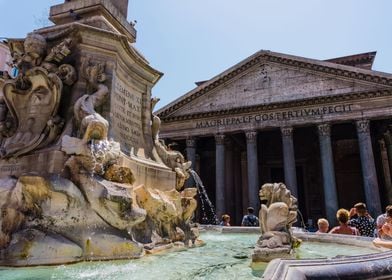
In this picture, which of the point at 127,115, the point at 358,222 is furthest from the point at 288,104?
the point at 127,115

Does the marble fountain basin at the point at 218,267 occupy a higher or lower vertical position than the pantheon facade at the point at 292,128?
lower

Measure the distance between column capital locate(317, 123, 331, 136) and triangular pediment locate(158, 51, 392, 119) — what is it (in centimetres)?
188

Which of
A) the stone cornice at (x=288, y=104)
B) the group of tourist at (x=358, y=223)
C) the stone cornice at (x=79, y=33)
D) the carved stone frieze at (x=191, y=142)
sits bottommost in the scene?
the group of tourist at (x=358, y=223)

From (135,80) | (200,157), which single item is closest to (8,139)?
(135,80)

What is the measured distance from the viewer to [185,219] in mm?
4754

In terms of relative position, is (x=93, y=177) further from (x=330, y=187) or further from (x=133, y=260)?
(x=330, y=187)

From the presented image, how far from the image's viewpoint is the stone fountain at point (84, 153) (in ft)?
10.3

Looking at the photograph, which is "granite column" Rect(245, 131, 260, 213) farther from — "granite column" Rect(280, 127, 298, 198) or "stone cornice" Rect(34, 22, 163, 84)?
"stone cornice" Rect(34, 22, 163, 84)

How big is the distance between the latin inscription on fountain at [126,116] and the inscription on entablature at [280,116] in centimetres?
1783

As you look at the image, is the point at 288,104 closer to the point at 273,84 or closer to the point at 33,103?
the point at 273,84

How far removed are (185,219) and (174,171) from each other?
84 centimetres

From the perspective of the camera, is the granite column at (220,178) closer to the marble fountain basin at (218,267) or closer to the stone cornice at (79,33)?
the marble fountain basin at (218,267)

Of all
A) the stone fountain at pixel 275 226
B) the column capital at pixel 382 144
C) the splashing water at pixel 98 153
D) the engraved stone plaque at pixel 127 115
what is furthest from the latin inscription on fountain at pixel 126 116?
the column capital at pixel 382 144

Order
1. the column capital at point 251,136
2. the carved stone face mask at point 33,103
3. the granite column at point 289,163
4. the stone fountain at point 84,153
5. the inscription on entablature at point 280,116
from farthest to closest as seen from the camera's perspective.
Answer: the column capital at point 251,136 < the inscription on entablature at point 280,116 < the granite column at point 289,163 < the carved stone face mask at point 33,103 < the stone fountain at point 84,153
